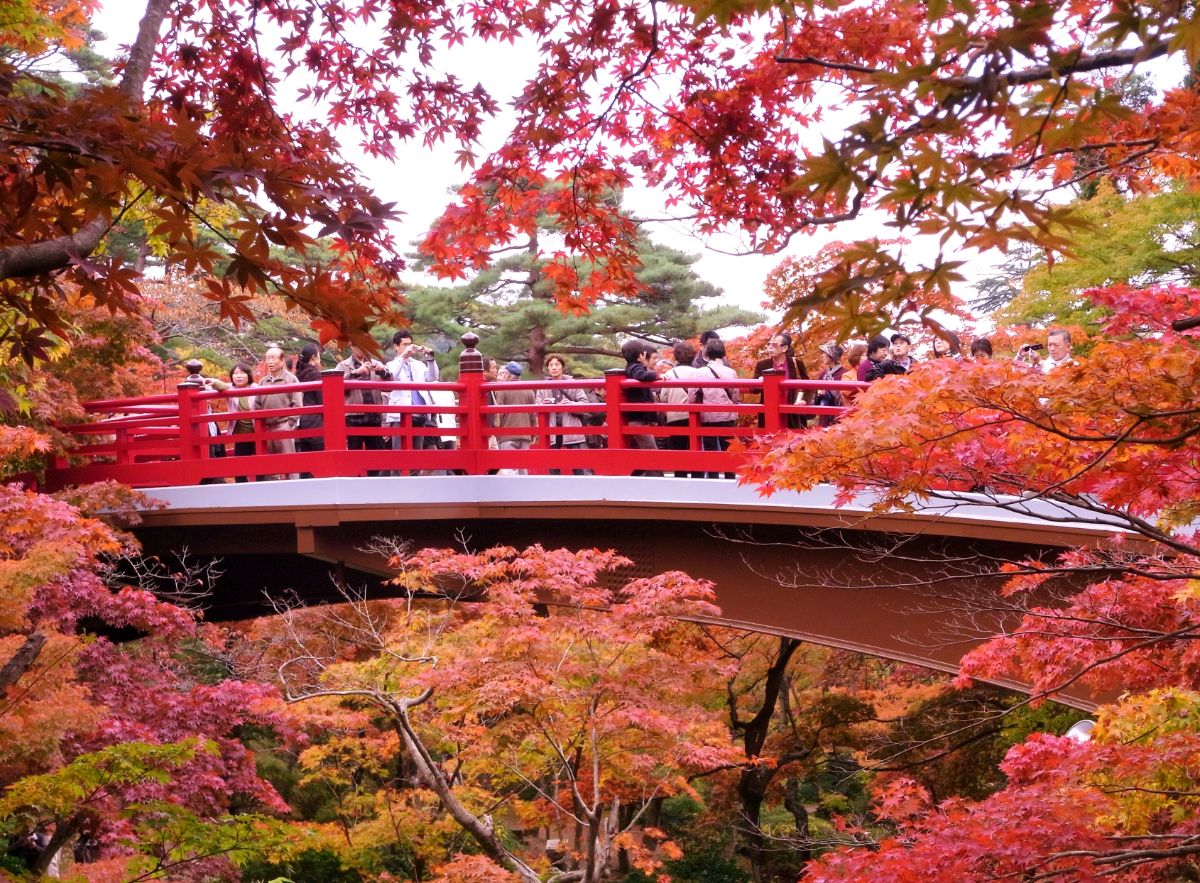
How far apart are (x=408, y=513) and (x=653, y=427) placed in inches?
85.0

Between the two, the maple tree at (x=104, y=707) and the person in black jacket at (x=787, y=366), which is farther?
the person in black jacket at (x=787, y=366)

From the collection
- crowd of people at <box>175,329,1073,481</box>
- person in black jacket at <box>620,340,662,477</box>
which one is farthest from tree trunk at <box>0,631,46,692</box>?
person in black jacket at <box>620,340,662,477</box>

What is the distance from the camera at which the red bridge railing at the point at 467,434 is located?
9695 mm

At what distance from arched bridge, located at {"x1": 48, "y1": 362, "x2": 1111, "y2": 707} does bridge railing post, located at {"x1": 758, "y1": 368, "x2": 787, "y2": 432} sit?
0.02 meters

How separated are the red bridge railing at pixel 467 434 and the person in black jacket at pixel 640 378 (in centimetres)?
6

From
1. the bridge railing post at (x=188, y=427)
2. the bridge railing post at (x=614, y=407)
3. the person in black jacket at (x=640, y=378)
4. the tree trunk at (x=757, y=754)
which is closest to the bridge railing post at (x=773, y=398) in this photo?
the person in black jacket at (x=640, y=378)

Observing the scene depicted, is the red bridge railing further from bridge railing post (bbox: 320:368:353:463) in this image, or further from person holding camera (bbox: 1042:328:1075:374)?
person holding camera (bbox: 1042:328:1075:374)

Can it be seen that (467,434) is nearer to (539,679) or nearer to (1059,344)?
(539,679)

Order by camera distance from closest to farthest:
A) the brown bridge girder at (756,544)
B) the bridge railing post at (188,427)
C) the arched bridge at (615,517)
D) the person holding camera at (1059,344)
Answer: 1. the person holding camera at (1059,344)
2. the brown bridge girder at (756,544)
3. the arched bridge at (615,517)
4. the bridge railing post at (188,427)

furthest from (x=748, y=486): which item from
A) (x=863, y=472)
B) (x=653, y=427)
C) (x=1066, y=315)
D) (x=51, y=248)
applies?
(x=1066, y=315)

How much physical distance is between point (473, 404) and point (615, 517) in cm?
155

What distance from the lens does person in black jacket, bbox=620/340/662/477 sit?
1015 centimetres

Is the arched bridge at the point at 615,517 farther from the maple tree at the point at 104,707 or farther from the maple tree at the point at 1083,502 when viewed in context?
the maple tree at the point at 1083,502

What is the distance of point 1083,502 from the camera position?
5.79 metres
